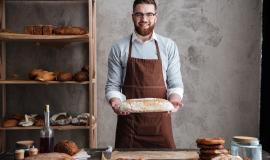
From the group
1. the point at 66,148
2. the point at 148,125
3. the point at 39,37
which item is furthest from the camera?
the point at 39,37

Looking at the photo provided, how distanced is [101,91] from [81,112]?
324 mm

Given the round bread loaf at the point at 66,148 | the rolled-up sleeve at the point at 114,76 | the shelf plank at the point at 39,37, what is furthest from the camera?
the shelf plank at the point at 39,37

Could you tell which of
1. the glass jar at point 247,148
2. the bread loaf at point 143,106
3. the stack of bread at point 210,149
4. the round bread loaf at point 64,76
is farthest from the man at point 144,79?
the glass jar at point 247,148

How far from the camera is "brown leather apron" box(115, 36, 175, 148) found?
3166mm

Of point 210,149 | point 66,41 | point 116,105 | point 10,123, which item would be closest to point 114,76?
point 116,105

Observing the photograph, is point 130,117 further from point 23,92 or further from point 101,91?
point 23,92

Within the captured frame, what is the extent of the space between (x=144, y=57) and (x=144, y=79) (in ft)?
0.72

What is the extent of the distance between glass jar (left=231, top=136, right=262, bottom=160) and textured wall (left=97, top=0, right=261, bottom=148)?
6.90ft

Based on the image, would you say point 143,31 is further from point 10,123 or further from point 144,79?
point 10,123

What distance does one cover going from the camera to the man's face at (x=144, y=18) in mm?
3449

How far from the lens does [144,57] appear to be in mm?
3445

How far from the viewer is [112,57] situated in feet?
11.5

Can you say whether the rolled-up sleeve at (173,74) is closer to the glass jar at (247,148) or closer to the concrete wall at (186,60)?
the concrete wall at (186,60)

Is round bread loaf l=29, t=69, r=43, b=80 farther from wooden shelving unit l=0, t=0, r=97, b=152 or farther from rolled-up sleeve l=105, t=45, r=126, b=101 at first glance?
rolled-up sleeve l=105, t=45, r=126, b=101
